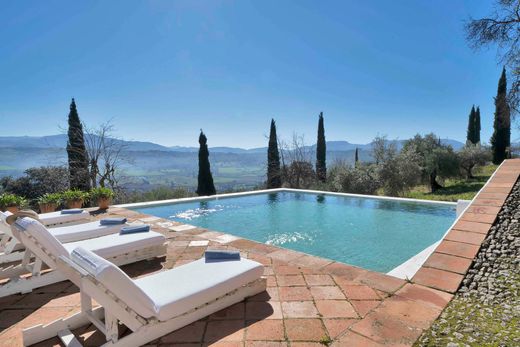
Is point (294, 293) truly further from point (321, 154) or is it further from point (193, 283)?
point (321, 154)

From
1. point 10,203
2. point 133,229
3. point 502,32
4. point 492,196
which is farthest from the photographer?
point 502,32

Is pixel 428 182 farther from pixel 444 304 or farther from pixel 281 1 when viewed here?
pixel 444 304

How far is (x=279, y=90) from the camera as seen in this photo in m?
14.9

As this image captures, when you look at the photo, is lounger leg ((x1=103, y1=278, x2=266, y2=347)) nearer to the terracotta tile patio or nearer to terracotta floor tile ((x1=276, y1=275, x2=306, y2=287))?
the terracotta tile patio

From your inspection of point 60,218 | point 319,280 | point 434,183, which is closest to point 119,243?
point 319,280

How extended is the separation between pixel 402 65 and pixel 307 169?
7687 millimetres

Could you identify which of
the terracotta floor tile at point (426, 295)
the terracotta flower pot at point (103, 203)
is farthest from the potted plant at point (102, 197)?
the terracotta floor tile at point (426, 295)

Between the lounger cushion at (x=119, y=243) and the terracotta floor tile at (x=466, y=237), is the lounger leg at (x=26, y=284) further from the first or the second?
the terracotta floor tile at (x=466, y=237)

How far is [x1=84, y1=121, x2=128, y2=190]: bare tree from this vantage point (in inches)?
473

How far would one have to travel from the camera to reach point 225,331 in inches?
79.2

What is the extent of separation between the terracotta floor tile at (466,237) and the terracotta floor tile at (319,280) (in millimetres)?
2048

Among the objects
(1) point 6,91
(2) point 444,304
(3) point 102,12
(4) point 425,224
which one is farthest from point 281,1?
(1) point 6,91

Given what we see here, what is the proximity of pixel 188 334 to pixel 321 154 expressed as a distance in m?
17.8

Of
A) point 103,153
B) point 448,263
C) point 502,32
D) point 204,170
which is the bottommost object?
point 448,263
